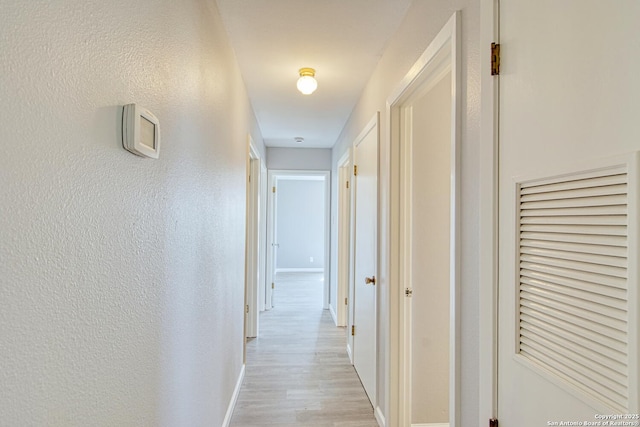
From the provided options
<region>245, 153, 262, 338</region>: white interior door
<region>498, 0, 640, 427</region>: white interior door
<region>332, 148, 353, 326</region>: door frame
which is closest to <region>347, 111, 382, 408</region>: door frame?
<region>332, 148, 353, 326</region>: door frame

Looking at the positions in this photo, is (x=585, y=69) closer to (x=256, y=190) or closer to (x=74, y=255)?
(x=74, y=255)

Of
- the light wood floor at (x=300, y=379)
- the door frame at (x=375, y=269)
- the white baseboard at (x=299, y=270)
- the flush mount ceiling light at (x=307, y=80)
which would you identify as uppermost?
the flush mount ceiling light at (x=307, y=80)

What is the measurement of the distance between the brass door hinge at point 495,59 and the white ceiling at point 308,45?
90 centimetres

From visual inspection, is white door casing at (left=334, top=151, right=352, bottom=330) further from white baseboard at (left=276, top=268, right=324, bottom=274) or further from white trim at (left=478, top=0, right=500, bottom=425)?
white baseboard at (left=276, top=268, right=324, bottom=274)

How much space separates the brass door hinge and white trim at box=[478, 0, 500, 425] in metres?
0.01

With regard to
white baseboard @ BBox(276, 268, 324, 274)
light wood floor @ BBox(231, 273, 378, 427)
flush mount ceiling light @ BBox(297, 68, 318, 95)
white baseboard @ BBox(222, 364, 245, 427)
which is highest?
flush mount ceiling light @ BBox(297, 68, 318, 95)

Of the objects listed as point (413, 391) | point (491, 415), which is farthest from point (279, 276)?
point (491, 415)

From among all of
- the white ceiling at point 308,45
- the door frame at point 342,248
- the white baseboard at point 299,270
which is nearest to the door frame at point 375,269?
the white ceiling at point 308,45

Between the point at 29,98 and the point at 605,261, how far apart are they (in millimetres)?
1016

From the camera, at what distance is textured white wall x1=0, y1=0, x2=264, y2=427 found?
19.5 inches

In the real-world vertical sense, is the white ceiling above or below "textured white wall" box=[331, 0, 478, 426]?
above

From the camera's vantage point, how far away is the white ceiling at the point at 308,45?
1703 millimetres

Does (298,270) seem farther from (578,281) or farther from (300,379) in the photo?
(578,281)

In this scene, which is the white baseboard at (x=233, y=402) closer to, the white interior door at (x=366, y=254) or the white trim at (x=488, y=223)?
the white interior door at (x=366, y=254)
